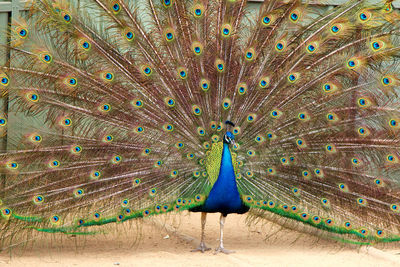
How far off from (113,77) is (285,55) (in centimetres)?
173

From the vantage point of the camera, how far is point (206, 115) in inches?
214

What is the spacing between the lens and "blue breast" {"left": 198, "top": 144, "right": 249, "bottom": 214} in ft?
16.9

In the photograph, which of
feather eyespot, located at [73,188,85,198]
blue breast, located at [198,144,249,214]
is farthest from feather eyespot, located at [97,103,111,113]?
blue breast, located at [198,144,249,214]

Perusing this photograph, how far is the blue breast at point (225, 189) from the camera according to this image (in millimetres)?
5148

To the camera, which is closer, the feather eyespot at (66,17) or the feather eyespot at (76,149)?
the feather eyespot at (66,17)

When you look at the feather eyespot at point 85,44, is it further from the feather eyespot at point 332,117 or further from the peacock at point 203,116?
the feather eyespot at point 332,117

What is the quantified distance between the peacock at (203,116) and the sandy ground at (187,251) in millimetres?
228

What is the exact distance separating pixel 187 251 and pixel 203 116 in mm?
1403

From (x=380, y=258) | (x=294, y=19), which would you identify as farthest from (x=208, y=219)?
(x=294, y=19)

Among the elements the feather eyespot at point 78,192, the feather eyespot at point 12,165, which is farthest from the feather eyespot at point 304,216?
the feather eyespot at point 12,165

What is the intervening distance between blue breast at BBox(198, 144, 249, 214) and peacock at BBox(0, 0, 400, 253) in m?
0.01

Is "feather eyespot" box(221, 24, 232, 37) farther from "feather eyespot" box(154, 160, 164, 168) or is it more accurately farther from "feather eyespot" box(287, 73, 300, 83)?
"feather eyespot" box(154, 160, 164, 168)

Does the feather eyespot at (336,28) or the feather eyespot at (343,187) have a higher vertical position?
the feather eyespot at (336,28)

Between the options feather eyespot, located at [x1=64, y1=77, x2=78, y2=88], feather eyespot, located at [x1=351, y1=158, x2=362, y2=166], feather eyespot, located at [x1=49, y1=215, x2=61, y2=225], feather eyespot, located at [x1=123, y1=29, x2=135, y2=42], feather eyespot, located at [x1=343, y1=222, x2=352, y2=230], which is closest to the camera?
feather eyespot, located at [x1=49, y1=215, x2=61, y2=225]
